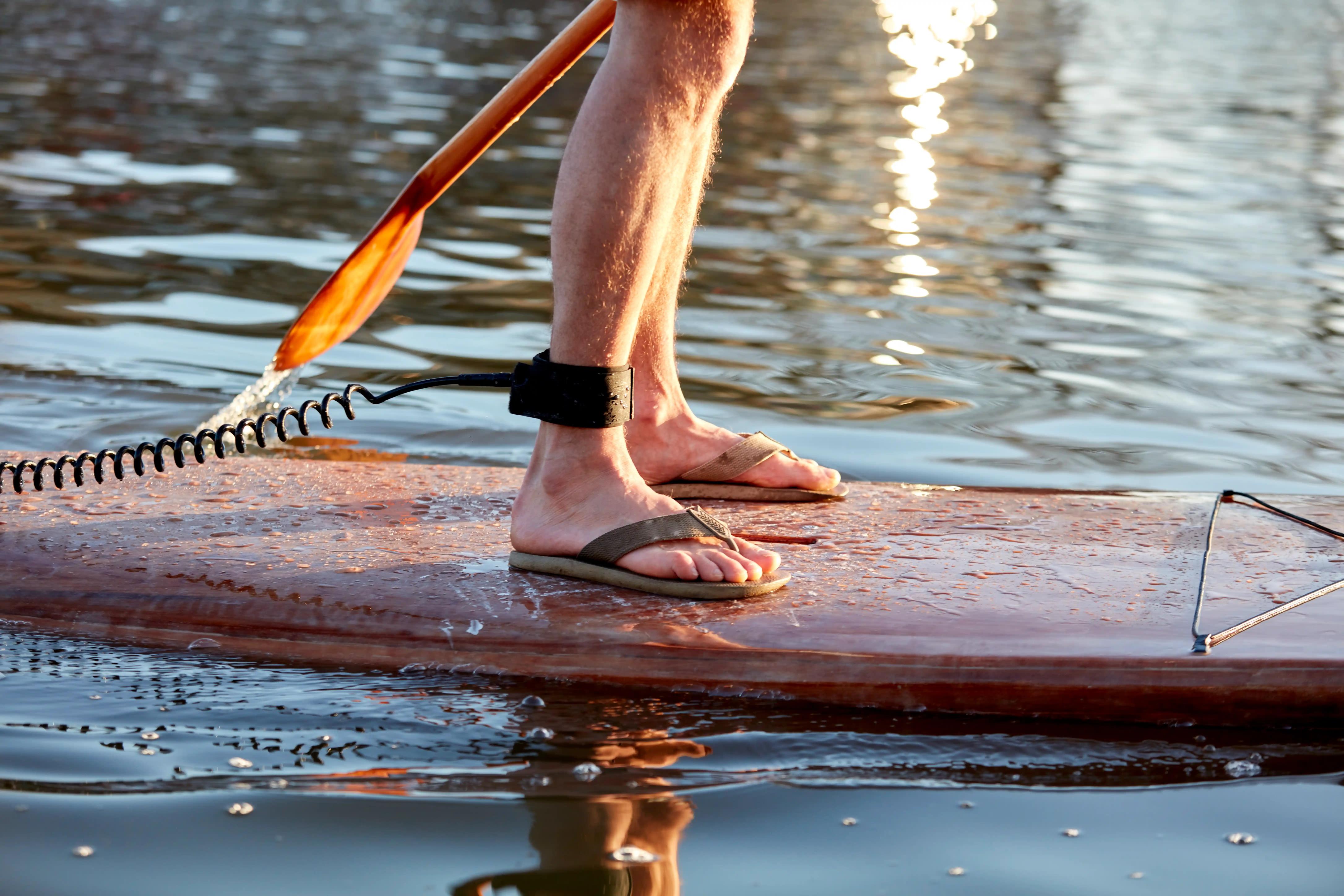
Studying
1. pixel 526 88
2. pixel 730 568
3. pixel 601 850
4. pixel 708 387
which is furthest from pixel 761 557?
pixel 708 387

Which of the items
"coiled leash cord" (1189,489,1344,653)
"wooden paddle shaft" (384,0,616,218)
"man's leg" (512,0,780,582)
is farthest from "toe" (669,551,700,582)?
"wooden paddle shaft" (384,0,616,218)

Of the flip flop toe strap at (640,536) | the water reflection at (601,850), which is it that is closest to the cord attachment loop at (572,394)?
the flip flop toe strap at (640,536)

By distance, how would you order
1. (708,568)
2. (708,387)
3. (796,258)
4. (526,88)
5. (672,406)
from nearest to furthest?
1. (708,568)
2. (526,88)
3. (672,406)
4. (708,387)
5. (796,258)

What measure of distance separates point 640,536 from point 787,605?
0.23 meters

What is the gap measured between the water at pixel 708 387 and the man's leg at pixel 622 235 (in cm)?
27

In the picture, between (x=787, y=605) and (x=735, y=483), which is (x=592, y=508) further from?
(x=735, y=483)

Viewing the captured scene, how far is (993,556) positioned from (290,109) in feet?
24.2

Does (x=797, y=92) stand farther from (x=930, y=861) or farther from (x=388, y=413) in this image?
(x=930, y=861)

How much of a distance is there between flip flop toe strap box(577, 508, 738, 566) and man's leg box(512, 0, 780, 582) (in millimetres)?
10

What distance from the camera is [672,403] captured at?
8.13ft

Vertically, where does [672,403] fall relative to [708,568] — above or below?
above

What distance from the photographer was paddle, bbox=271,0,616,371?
237 cm

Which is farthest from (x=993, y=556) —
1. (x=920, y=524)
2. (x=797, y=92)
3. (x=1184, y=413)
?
(x=797, y=92)

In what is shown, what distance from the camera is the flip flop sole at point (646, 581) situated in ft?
6.61
